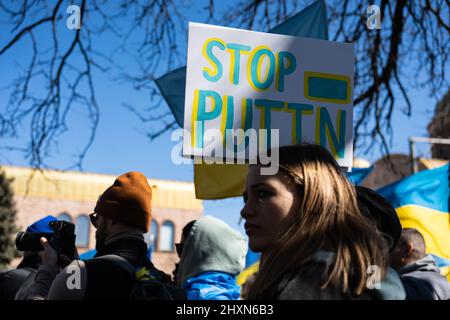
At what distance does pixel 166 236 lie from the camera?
131ft

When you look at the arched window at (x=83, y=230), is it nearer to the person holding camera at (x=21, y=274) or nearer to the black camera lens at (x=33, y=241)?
the person holding camera at (x=21, y=274)

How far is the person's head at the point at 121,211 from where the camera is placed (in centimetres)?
236

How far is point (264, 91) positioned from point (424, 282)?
121 cm

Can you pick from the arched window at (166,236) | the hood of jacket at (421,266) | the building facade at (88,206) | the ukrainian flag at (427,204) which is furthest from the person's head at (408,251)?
the arched window at (166,236)

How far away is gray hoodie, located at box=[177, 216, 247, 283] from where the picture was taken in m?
2.76

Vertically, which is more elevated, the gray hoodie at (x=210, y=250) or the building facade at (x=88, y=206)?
the gray hoodie at (x=210, y=250)

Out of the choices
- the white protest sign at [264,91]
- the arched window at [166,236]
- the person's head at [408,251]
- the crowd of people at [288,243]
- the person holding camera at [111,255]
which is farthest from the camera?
the arched window at [166,236]

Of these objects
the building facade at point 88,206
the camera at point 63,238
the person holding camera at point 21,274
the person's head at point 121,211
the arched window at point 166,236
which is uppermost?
the person's head at point 121,211

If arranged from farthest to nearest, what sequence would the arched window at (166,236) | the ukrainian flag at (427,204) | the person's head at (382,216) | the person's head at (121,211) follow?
the arched window at (166,236), the ukrainian flag at (427,204), the person's head at (121,211), the person's head at (382,216)

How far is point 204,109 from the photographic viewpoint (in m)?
2.88

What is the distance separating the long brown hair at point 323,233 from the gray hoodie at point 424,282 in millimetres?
1230

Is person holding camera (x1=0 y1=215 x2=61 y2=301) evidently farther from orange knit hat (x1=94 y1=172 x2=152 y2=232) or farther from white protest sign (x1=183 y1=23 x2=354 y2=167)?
white protest sign (x1=183 y1=23 x2=354 y2=167)
